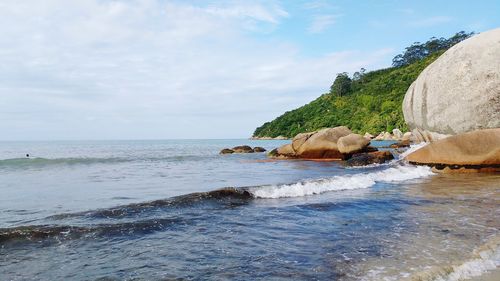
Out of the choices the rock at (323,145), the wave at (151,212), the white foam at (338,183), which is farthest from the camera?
the rock at (323,145)

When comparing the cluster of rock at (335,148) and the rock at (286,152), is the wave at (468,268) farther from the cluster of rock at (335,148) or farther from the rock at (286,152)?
the rock at (286,152)

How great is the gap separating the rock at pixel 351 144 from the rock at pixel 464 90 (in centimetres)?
619

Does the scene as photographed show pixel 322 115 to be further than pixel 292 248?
Yes

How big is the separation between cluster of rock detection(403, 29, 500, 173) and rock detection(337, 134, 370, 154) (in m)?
6.58

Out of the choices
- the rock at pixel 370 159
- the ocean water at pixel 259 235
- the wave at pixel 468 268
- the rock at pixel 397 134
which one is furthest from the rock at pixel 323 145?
the rock at pixel 397 134

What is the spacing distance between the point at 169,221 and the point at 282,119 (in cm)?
10967

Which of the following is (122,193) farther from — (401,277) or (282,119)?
(282,119)

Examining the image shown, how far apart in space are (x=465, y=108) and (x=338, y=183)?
281 inches

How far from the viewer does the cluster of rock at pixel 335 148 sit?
23.5 meters

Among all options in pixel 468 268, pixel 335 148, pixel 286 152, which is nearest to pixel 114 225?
pixel 468 268

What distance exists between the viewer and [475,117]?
16547 millimetres

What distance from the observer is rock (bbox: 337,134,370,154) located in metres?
25.4

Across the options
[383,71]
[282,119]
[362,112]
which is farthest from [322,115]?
[383,71]

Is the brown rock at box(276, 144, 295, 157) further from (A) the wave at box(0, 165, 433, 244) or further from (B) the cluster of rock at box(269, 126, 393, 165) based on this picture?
(A) the wave at box(0, 165, 433, 244)
